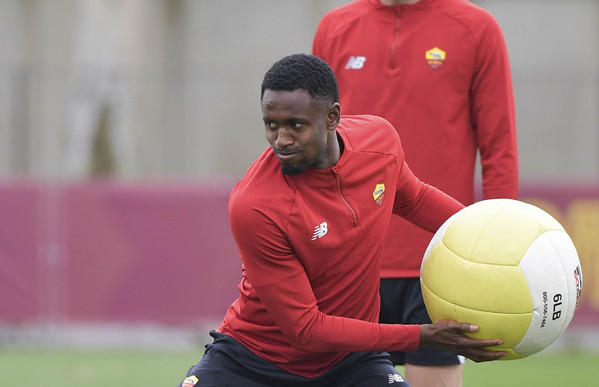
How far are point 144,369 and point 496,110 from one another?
5.54 meters

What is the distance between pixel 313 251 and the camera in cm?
378

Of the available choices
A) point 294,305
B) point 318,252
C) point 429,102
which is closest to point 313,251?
point 318,252

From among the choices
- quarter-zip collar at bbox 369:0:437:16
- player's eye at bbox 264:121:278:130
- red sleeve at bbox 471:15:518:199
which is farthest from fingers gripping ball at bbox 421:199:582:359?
quarter-zip collar at bbox 369:0:437:16

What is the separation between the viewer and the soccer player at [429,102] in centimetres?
446

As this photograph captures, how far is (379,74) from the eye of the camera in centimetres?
454

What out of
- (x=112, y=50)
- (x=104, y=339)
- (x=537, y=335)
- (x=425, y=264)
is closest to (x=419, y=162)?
(x=425, y=264)

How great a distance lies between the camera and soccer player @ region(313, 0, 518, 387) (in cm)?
446

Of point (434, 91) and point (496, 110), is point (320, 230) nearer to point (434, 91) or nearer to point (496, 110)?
point (434, 91)

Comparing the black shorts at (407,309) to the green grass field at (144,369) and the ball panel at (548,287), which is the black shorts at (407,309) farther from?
the green grass field at (144,369)

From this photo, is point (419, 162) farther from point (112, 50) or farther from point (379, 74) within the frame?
point (112, 50)

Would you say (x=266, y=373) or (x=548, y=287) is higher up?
(x=548, y=287)

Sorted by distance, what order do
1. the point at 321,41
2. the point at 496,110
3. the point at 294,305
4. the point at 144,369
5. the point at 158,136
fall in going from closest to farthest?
1. the point at 294,305
2. the point at 496,110
3. the point at 321,41
4. the point at 144,369
5. the point at 158,136

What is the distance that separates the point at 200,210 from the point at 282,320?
6620 mm

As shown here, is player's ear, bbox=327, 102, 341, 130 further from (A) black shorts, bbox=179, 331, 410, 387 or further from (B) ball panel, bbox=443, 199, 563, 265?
(A) black shorts, bbox=179, 331, 410, 387
